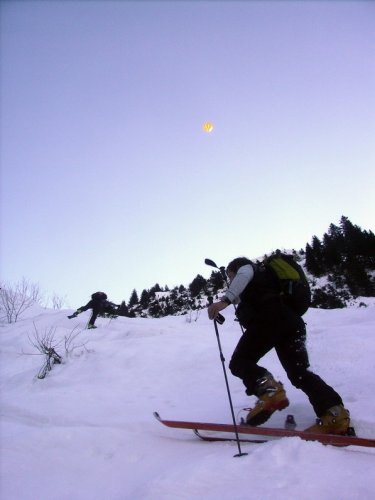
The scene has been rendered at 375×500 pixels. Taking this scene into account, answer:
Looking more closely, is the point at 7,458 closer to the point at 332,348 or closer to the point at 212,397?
the point at 212,397

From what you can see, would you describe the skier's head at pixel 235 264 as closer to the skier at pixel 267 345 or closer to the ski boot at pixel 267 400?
the skier at pixel 267 345

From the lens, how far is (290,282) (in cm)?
315

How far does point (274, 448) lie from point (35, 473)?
7.87 ft

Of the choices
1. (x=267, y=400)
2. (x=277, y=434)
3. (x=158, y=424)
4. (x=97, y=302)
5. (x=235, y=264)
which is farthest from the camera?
(x=97, y=302)

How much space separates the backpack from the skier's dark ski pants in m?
0.12

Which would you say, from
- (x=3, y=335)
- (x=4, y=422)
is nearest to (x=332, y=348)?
(x=4, y=422)

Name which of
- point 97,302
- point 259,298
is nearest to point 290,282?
point 259,298

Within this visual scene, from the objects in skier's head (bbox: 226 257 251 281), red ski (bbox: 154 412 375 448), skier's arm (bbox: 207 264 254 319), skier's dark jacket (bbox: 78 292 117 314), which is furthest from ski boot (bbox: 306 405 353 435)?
skier's dark jacket (bbox: 78 292 117 314)

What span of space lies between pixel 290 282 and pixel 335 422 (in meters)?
1.25

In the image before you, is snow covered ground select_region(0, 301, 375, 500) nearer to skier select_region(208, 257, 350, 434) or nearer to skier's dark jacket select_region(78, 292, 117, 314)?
skier select_region(208, 257, 350, 434)

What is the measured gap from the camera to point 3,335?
30.0 ft

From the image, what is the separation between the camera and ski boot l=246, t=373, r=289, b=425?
3076 mm

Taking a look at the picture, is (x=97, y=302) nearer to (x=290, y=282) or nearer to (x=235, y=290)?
(x=235, y=290)

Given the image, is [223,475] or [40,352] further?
[40,352]
